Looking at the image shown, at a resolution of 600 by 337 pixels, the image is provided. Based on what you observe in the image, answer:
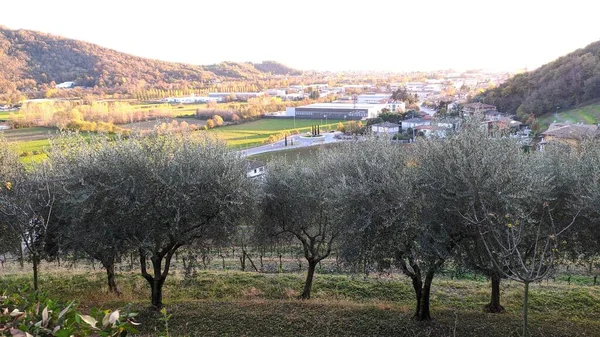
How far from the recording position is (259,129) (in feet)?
291

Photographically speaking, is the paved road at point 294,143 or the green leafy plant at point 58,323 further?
the paved road at point 294,143

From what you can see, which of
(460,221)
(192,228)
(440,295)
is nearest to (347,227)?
(460,221)

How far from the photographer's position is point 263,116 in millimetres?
109000

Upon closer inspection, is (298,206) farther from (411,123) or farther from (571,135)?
(411,123)

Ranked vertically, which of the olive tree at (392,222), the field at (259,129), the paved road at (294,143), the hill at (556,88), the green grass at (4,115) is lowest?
the paved road at (294,143)

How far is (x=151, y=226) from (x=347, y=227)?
5443 millimetres

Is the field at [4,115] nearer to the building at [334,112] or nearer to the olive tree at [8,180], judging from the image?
the building at [334,112]

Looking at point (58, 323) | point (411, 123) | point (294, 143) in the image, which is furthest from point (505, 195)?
point (411, 123)

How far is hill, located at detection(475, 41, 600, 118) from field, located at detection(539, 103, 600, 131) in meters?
1.98

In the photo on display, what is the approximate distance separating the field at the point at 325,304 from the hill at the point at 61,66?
124 m

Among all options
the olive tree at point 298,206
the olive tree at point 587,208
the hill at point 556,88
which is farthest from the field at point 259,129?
the olive tree at point 587,208

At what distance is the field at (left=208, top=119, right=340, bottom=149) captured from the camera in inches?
2822

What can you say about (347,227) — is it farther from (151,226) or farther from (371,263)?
(151,226)

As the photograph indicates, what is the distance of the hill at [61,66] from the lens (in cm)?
12281
